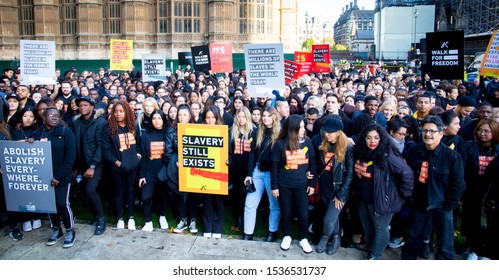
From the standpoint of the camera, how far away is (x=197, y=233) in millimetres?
5777

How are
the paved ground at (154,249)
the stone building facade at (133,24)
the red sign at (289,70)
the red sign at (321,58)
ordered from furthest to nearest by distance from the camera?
the stone building facade at (133,24), the red sign at (321,58), the red sign at (289,70), the paved ground at (154,249)

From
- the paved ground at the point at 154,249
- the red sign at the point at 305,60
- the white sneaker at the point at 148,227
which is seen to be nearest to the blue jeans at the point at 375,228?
the paved ground at the point at 154,249

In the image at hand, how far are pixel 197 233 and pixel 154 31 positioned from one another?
30.9 m

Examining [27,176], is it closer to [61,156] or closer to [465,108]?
[61,156]

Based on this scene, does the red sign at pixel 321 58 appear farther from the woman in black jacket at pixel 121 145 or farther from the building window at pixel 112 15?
the building window at pixel 112 15

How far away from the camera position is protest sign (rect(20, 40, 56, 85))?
A: 28.8 feet

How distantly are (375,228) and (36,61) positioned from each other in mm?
7857

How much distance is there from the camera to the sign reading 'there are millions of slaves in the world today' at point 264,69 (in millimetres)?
7293

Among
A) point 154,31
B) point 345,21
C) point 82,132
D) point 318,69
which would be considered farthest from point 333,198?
point 345,21

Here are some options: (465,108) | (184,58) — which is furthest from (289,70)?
(184,58)

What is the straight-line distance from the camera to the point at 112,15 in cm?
3391

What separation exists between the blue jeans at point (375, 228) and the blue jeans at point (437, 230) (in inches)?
10.4

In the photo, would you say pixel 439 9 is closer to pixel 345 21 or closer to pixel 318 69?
pixel 318 69
